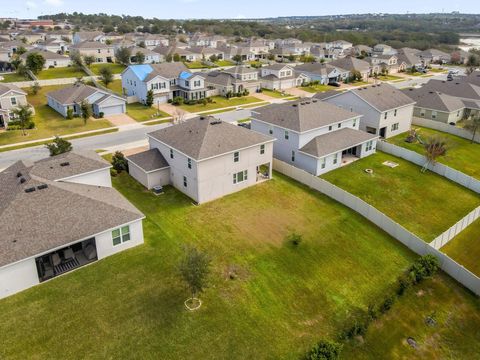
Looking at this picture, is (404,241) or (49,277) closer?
(49,277)

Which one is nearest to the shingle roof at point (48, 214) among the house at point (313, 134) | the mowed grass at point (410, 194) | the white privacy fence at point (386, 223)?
the white privacy fence at point (386, 223)

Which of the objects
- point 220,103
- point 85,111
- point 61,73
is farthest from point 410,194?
point 61,73

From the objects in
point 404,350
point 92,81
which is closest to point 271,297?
point 404,350

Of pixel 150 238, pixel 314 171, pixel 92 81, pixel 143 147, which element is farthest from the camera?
pixel 92 81

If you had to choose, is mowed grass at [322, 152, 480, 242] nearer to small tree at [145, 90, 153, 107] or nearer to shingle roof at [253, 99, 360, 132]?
shingle roof at [253, 99, 360, 132]

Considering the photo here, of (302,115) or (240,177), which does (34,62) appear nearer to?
(302,115)

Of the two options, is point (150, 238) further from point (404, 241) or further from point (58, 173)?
point (404, 241)

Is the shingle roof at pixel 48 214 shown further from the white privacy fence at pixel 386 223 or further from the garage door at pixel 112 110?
the garage door at pixel 112 110
